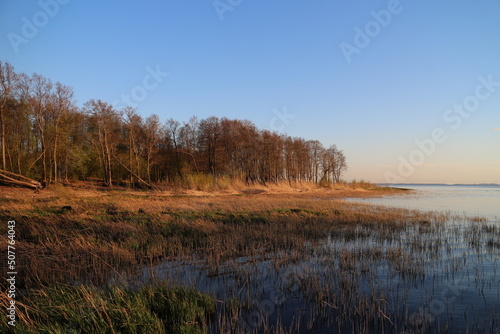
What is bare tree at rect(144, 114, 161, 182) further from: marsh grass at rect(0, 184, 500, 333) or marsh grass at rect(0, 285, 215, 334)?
marsh grass at rect(0, 285, 215, 334)

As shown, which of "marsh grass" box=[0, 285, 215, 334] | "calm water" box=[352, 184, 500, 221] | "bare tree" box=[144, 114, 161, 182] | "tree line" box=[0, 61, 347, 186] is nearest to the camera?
"marsh grass" box=[0, 285, 215, 334]

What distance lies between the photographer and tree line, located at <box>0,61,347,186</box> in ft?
91.1

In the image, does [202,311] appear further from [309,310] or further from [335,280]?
[335,280]

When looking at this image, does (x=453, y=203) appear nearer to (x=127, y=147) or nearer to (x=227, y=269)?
(x=227, y=269)

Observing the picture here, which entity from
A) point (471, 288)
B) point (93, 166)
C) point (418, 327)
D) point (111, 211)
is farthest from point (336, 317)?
point (93, 166)

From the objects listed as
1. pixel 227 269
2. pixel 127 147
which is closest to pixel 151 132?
pixel 127 147

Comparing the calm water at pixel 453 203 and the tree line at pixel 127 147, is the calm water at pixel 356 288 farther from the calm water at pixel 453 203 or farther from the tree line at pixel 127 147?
the tree line at pixel 127 147

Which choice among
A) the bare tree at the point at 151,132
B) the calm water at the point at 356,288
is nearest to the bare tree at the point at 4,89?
the bare tree at the point at 151,132

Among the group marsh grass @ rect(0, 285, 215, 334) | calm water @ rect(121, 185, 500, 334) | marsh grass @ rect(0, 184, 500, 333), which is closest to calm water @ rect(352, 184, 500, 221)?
marsh grass @ rect(0, 184, 500, 333)

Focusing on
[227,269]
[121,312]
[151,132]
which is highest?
[151,132]

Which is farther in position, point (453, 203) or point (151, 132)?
point (151, 132)

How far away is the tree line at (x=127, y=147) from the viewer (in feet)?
91.1

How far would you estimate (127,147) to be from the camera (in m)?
45.2

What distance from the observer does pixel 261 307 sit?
15.0ft
